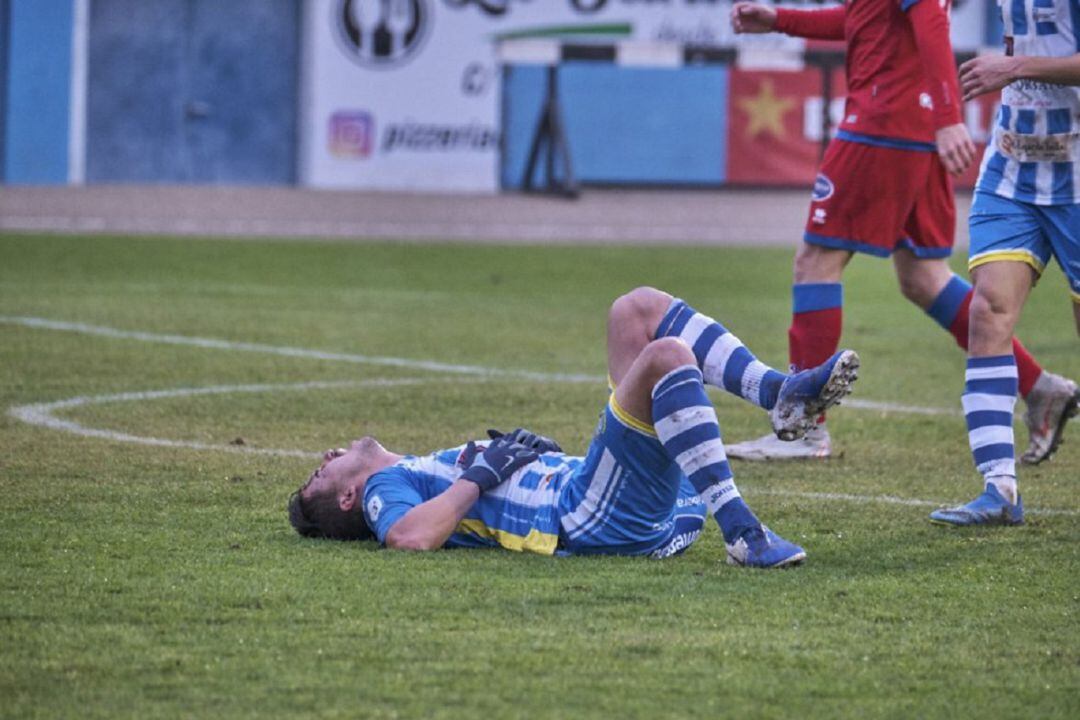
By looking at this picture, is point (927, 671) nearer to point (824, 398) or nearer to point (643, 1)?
point (824, 398)

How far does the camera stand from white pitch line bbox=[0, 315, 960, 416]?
8.78 meters

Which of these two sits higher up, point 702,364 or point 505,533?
point 702,364

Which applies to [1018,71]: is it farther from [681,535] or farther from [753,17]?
[753,17]

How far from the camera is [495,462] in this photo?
16.8 ft

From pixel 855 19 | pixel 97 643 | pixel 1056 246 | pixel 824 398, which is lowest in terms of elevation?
pixel 97 643

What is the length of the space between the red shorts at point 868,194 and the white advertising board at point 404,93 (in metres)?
23.4

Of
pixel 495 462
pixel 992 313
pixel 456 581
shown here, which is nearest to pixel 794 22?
pixel 992 313

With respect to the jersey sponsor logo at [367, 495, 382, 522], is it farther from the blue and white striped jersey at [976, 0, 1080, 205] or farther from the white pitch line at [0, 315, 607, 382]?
the white pitch line at [0, 315, 607, 382]

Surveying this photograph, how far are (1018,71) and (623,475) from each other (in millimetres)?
1868

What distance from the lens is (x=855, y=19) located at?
743 centimetres

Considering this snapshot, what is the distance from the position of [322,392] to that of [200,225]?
14117 mm

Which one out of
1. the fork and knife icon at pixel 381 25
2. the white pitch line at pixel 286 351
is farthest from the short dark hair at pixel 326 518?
the fork and knife icon at pixel 381 25

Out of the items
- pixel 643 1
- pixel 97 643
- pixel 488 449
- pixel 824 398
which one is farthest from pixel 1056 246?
pixel 643 1

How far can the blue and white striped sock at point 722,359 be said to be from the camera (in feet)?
17.1
